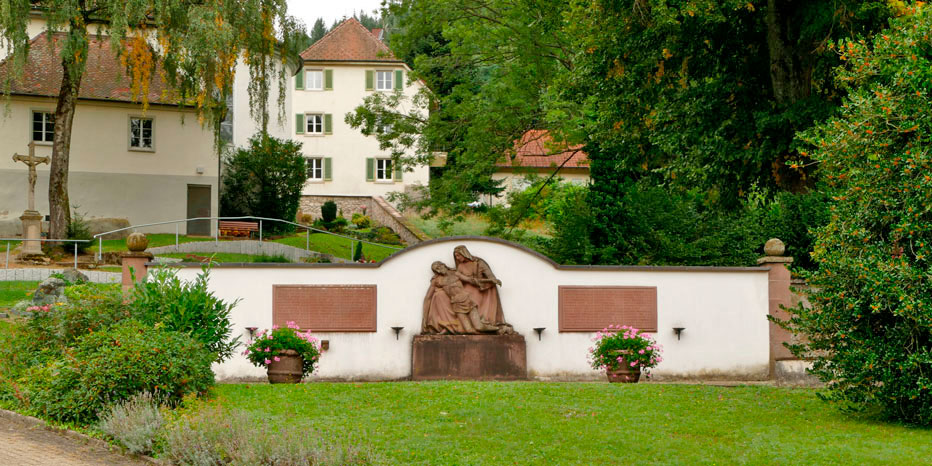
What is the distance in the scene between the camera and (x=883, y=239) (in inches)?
469

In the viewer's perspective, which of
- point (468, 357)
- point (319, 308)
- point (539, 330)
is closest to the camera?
point (468, 357)

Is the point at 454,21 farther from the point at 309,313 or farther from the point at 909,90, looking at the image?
the point at 909,90

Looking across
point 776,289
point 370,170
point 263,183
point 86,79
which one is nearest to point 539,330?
point 776,289

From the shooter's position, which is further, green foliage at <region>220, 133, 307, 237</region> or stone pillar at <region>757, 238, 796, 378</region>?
green foliage at <region>220, 133, 307, 237</region>

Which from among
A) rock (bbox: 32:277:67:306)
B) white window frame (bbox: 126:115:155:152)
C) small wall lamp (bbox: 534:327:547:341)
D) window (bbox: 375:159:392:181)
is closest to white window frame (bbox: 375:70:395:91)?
window (bbox: 375:159:392:181)

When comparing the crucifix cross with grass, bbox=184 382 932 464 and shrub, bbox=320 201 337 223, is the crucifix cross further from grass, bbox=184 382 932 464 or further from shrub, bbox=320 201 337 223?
grass, bbox=184 382 932 464

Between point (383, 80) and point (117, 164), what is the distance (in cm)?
2215

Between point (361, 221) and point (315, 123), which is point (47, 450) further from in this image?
point (315, 123)

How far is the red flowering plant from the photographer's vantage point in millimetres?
16812

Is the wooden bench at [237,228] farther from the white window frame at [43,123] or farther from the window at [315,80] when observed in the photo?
the window at [315,80]

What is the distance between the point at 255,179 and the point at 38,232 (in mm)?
13875

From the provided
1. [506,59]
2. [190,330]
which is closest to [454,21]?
[506,59]

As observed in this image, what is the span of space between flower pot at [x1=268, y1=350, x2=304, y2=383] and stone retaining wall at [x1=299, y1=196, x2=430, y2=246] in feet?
107

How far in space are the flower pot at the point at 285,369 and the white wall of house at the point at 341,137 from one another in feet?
143
